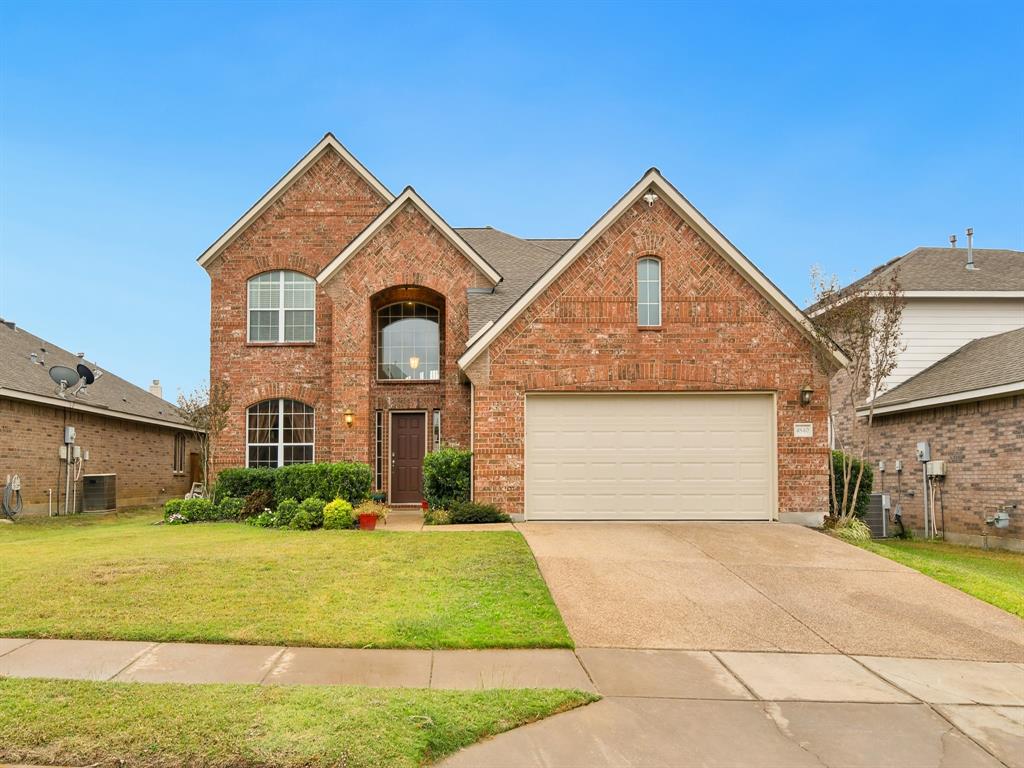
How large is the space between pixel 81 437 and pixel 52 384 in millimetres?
1760


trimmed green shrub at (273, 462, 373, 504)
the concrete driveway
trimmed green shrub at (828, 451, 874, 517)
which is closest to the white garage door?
the concrete driveway

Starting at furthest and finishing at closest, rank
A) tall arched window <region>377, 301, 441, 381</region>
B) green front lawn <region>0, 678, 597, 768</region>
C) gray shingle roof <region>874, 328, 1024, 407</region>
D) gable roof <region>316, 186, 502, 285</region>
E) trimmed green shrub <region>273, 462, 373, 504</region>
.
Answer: tall arched window <region>377, 301, 441, 381</region> → gable roof <region>316, 186, 502, 285</region> → gray shingle roof <region>874, 328, 1024, 407</region> → trimmed green shrub <region>273, 462, 373, 504</region> → green front lawn <region>0, 678, 597, 768</region>

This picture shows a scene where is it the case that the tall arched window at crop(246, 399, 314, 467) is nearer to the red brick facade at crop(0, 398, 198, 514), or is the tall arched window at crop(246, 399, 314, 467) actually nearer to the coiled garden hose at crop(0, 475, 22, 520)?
the coiled garden hose at crop(0, 475, 22, 520)

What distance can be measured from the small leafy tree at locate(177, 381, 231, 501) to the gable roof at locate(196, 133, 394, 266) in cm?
356

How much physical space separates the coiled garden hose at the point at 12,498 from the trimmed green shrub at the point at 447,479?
426 inches

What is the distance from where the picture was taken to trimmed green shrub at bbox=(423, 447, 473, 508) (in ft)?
44.2

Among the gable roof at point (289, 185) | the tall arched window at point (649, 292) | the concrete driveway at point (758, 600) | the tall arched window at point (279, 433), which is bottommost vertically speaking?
the concrete driveway at point (758, 600)

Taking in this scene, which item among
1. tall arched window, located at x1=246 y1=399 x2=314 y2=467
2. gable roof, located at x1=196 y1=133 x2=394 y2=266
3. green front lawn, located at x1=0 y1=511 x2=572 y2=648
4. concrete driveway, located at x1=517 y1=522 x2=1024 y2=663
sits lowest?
concrete driveway, located at x1=517 y1=522 x2=1024 y2=663

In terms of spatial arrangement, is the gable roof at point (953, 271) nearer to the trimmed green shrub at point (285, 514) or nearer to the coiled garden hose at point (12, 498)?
the trimmed green shrub at point (285, 514)

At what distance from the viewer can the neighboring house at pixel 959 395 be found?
44.8 ft

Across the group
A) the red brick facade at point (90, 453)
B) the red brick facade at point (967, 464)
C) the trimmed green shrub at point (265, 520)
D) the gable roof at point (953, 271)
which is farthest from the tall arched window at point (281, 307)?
the red brick facade at point (967, 464)

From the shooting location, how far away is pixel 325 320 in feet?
57.8

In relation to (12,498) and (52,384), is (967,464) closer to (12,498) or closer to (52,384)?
(12,498)

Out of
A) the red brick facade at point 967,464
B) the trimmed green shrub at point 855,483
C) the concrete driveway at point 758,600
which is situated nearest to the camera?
the concrete driveway at point 758,600
